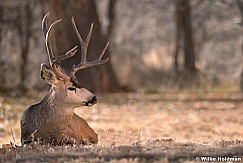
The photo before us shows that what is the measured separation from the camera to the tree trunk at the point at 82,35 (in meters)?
20.9

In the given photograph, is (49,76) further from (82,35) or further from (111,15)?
(111,15)

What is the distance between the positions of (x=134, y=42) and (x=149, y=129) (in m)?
20.1

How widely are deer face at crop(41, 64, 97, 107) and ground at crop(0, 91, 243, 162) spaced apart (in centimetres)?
61

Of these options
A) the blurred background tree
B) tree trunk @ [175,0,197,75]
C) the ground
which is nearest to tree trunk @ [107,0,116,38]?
the blurred background tree

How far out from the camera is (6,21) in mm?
22578

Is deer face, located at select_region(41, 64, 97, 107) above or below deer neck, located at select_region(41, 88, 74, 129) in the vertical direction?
above

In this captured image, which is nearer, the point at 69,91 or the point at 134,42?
the point at 69,91

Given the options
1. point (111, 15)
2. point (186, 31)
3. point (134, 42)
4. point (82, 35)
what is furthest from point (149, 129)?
point (134, 42)

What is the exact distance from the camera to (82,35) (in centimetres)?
2130

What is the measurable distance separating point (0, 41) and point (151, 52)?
9.38 m

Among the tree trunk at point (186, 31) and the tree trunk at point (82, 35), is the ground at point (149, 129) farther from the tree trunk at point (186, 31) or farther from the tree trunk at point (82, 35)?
the tree trunk at point (186, 31)

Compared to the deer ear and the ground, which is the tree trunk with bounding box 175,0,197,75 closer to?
the ground

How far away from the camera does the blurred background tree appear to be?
70.6 ft

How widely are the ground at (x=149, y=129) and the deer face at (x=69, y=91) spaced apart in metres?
0.61
